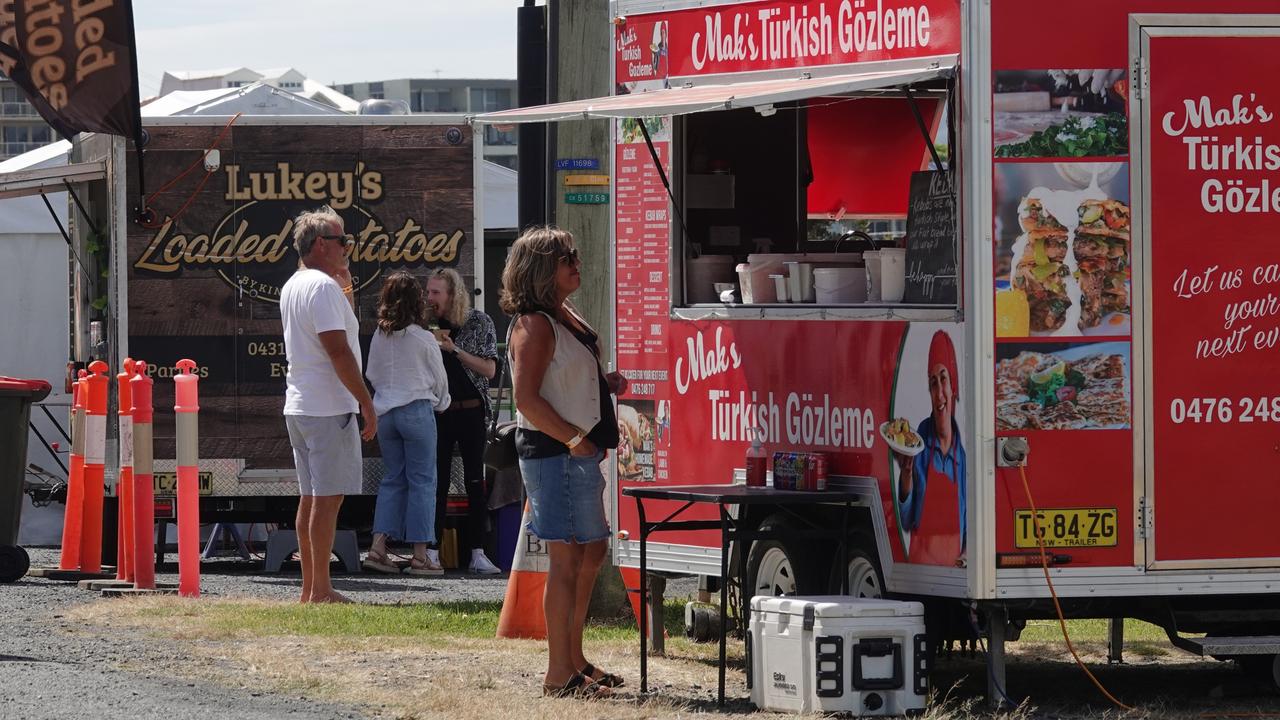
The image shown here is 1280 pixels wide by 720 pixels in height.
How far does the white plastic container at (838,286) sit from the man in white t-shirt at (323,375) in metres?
2.48

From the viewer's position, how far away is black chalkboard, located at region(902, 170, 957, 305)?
7.59m

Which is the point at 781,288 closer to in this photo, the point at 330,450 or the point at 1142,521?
the point at 1142,521

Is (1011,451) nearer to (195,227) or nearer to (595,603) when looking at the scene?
(595,603)

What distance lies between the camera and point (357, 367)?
31.7 ft

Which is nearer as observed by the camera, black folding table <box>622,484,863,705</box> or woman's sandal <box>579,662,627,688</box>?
black folding table <box>622,484,863,705</box>

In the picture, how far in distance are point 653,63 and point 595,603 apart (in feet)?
8.79

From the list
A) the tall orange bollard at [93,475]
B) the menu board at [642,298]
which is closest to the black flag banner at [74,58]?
the tall orange bollard at [93,475]

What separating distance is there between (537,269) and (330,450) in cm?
262

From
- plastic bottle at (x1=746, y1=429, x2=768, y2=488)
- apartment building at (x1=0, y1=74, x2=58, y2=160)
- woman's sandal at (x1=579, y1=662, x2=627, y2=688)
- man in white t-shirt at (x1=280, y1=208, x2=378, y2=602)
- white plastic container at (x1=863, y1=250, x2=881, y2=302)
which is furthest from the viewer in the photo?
apartment building at (x1=0, y1=74, x2=58, y2=160)

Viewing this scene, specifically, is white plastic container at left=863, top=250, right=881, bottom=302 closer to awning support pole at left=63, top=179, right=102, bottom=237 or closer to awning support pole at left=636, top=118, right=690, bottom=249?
awning support pole at left=636, top=118, right=690, bottom=249

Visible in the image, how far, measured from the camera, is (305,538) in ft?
33.6

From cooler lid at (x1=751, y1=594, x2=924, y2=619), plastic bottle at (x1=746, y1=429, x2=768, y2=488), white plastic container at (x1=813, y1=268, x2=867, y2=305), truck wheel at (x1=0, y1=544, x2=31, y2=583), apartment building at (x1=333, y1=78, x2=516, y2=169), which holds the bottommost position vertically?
truck wheel at (x1=0, y1=544, x2=31, y2=583)

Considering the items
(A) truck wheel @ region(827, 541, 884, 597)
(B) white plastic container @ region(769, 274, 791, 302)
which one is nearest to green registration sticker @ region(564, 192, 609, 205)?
(B) white plastic container @ region(769, 274, 791, 302)

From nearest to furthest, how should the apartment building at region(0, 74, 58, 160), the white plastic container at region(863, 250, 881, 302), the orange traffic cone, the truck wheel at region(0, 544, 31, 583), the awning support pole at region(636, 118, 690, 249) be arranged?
Answer: the white plastic container at region(863, 250, 881, 302) → the awning support pole at region(636, 118, 690, 249) → the orange traffic cone → the truck wheel at region(0, 544, 31, 583) → the apartment building at region(0, 74, 58, 160)
